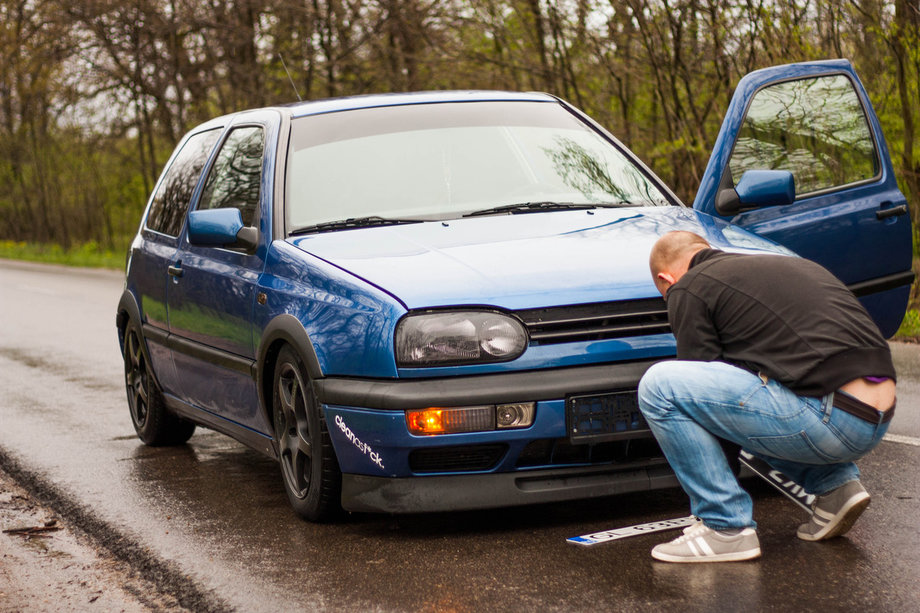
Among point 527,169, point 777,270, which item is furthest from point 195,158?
point 777,270

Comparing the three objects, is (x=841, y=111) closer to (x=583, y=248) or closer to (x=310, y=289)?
(x=583, y=248)

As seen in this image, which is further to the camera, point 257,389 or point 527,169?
point 527,169

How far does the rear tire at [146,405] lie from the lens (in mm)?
6984

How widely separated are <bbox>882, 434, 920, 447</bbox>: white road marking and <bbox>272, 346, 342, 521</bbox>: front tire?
2794mm

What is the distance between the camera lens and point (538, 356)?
4328 mm

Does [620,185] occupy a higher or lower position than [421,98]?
lower

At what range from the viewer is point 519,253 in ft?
15.4

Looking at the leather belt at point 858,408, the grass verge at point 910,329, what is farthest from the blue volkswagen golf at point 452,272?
the grass verge at point 910,329

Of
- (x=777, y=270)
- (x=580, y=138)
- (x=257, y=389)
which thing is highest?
(x=580, y=138)

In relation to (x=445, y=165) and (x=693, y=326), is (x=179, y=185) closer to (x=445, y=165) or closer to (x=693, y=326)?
(x=445, y=165)

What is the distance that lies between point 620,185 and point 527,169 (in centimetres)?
42

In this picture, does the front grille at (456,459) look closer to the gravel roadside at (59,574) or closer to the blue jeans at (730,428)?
the blue jeans at (730,428)

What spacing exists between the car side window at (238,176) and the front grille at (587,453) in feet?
5.93

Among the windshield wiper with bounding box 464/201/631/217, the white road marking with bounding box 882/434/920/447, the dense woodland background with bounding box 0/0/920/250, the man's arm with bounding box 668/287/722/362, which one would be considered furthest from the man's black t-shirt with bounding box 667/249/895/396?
the dense woodland background with bounding box 0/0/920/250
